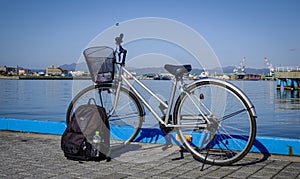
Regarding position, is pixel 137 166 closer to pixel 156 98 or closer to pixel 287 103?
pixel 156 98

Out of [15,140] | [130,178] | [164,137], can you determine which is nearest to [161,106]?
[164,137]

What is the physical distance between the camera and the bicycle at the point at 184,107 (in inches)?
150

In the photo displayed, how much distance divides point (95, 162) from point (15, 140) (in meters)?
1.80

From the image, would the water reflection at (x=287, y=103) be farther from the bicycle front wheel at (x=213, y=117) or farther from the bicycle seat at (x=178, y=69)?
the bicycle seat at (x=178, y=69)

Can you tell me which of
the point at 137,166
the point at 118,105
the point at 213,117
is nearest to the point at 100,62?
the point at 118,105

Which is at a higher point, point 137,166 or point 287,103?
point 137,166

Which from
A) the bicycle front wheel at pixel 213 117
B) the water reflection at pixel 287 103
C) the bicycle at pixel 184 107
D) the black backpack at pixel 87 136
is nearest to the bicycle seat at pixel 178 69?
the bicycle at pixel 184 107

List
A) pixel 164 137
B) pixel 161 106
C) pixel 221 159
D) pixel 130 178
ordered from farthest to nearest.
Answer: pixel 164 137
pixel 161 106
pixel 221 159
pixel 130 178

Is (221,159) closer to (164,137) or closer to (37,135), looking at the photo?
(164,137)

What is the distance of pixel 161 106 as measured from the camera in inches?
166

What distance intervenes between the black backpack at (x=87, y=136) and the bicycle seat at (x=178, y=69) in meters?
0.86

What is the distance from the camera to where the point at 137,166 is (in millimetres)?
3766

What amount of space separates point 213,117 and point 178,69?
0.63m

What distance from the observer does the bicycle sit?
12.5ft
